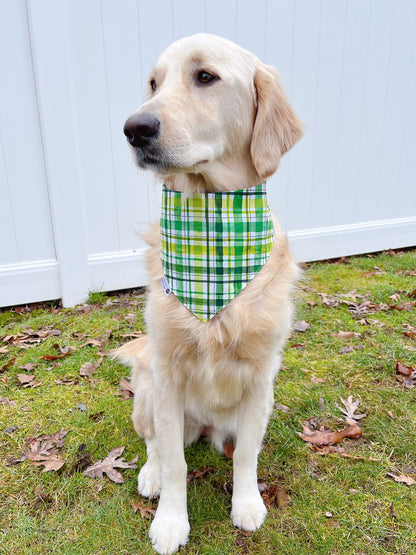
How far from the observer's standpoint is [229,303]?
1.59 m

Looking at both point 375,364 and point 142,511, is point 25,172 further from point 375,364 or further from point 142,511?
point 375,364

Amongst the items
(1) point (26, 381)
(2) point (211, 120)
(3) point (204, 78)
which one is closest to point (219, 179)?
(2) point (211, 120)

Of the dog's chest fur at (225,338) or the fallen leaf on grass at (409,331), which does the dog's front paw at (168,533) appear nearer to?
the dog's chest fur at (225,338)

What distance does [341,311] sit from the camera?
3609 mm

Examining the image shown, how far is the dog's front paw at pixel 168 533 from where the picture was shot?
158 cm

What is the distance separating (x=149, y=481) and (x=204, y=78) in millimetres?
1656

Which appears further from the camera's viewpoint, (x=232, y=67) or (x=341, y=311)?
(x=341, y=311)

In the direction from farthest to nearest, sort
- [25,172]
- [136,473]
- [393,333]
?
[25,172] → [393,333] → [136,473]

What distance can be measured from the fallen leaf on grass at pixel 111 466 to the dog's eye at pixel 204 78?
170cm

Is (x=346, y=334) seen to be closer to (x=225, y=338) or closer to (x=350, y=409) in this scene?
(x=350, y=409)

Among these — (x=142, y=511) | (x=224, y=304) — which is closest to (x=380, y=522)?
(x=142, y=511)

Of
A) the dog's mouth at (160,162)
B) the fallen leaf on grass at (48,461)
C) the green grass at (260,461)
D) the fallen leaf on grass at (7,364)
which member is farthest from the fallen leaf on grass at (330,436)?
the fallen leaf on grass at (7,364)

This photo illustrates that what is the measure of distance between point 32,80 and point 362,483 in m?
3.57

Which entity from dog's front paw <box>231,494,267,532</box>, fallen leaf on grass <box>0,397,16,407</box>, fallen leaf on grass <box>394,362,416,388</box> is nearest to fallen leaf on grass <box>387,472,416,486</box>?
dog's front paw <box>231,494,267,532</box>
